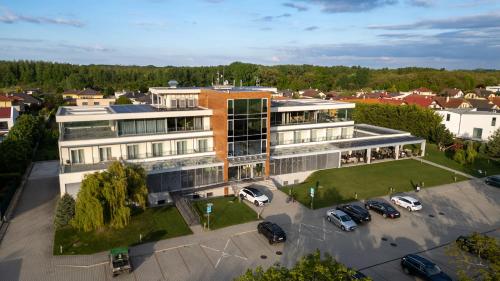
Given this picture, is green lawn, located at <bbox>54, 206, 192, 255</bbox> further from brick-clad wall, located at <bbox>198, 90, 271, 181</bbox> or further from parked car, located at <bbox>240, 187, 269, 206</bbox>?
brick-clad wall, located at <bbox>198, 90, 271, 181</bbox>

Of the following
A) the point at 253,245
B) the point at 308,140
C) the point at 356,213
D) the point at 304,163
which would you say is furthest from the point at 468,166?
the point at 253,245

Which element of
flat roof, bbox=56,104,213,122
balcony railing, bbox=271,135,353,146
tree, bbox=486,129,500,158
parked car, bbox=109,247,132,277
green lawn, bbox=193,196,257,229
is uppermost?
flat roof, bbox=56,104,213,122

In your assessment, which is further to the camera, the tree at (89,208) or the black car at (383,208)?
the black car at (383,208)

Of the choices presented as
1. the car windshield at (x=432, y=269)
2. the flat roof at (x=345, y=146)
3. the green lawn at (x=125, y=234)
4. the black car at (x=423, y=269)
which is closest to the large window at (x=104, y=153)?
the green lawn at (x=125, y=234)

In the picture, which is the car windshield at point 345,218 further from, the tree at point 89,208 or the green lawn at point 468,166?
the green lawn at point 468,166

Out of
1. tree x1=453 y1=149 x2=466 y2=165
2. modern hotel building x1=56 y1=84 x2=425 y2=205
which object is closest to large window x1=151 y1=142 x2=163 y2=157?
modern hotel building x1=56 y1=84 x2=425 y2=205

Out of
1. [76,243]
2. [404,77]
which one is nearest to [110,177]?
[76,243]
